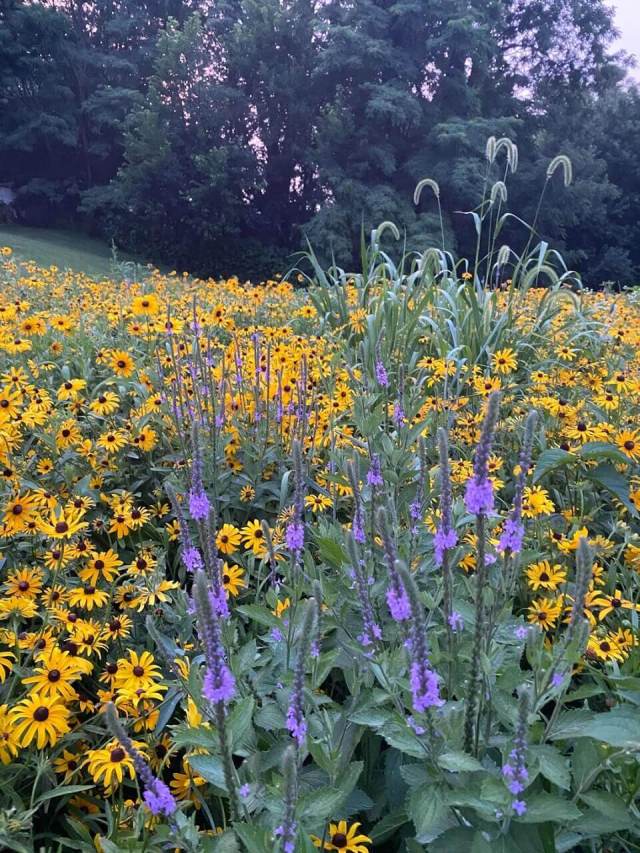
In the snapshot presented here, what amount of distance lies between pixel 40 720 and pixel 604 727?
3.65 feet

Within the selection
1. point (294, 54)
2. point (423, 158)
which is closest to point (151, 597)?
point (423, 158)

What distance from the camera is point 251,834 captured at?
0.91 meters

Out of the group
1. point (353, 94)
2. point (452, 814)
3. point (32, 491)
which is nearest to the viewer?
point (452, 814)

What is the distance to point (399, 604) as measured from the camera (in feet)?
3.10

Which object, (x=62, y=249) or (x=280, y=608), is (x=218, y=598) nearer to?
(x=280, y=608)

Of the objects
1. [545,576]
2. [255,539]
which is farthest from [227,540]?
[545,576]

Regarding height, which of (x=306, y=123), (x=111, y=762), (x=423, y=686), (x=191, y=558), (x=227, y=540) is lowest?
(x=111, y=762)

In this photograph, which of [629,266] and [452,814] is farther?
[629,266]

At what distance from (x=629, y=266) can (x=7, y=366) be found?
90.0 ft

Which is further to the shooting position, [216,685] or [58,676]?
[58,676]

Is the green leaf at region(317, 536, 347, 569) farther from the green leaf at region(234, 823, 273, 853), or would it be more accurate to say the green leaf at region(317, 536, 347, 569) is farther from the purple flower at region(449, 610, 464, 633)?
the green leaf at region(234, 823, 273, 853)

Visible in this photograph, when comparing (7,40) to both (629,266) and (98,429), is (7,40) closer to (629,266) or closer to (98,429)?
(629,266)

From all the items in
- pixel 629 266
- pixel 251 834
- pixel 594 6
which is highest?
pixel 594 6

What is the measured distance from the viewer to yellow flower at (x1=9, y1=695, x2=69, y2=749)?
1336mm
